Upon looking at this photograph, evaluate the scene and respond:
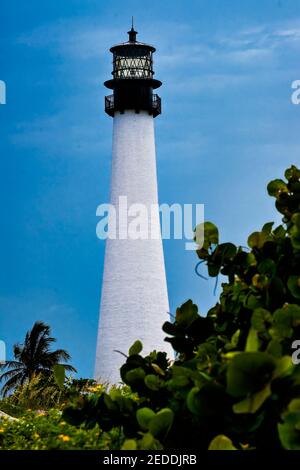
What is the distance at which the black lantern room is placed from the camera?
40062 millimetres

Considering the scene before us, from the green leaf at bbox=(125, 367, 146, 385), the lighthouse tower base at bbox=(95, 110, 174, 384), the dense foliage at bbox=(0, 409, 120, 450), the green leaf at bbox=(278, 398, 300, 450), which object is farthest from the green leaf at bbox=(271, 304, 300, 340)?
the lighthouse tower base at bbox=(95, 110, 174, 384)

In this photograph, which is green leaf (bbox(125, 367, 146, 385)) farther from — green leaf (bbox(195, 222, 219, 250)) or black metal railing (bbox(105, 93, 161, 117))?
black metal railing (bbox(105, 93, 161, 117))

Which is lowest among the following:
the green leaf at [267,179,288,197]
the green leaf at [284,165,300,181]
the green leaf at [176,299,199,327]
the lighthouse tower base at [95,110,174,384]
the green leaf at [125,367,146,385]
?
the green leaf at [125,367,146,385]

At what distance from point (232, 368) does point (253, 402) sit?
0.95ft

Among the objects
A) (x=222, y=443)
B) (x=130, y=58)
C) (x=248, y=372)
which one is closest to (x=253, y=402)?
(x=248, y=372)

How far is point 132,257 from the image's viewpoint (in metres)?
37.3

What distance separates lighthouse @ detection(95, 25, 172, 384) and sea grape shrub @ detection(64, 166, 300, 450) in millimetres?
27898

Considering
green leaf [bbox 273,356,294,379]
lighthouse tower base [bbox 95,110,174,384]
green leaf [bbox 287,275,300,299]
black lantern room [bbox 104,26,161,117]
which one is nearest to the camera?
green leaf [bbox 273,356,294,379]

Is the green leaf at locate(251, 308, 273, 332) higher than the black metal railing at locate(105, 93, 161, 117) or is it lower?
lower

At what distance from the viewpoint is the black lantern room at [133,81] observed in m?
40.1

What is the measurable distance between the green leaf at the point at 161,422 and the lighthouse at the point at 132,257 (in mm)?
29036

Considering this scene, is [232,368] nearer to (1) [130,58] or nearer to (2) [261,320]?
(2) [261,320]

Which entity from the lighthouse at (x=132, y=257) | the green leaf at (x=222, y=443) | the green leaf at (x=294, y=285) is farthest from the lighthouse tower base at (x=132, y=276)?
the green leaf at (x=222, y=443)
